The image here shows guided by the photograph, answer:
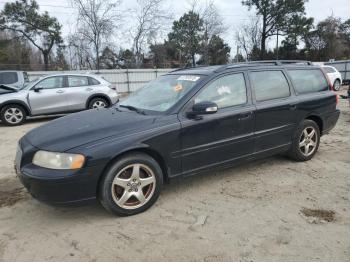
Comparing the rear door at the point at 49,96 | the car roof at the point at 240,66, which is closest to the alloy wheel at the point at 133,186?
the car roof at the point at 240,66

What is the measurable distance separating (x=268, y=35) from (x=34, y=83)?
3509cm

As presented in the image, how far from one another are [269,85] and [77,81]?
7629 millimetres

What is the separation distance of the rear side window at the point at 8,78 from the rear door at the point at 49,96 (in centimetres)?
294

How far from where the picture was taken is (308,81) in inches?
208

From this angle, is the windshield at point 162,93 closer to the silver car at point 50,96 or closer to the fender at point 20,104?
the silver car at point 50,96

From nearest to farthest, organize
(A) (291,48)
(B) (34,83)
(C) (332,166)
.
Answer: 1. (C) (332,166)
2. (B) (34,83)
3. (A) (291,48)

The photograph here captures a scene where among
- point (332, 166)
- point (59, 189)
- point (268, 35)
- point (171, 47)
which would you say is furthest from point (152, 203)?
point (268, 35)

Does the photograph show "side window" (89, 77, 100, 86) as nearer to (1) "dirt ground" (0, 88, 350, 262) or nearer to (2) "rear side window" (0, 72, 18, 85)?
(2) "rear side window" (0, 72, 18, 85)

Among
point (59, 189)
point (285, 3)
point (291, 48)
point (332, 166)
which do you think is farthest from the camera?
point (291, 48)

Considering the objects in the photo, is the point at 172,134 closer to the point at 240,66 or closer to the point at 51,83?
the point at 240,66

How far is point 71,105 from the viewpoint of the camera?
10.6m

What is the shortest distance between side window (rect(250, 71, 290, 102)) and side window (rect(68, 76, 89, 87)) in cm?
751

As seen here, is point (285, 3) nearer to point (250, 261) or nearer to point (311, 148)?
point (311, 148)

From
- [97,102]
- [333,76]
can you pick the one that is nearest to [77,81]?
[97,102]
